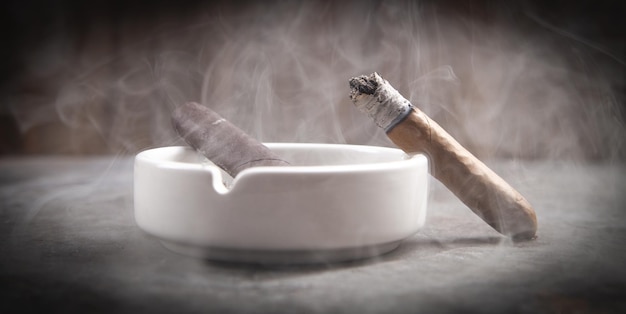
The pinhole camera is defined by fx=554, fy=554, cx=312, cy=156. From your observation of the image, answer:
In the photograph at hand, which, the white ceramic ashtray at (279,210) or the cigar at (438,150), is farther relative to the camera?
the cigar at (438,150)

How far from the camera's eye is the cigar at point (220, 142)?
1.71 m

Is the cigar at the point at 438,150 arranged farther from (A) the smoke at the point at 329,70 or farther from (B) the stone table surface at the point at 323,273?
(A) the smoke at the point at 329,70

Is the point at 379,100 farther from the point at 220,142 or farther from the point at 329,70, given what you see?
the point at 329,70

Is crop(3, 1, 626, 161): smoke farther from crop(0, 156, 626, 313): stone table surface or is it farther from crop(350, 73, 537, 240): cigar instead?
crop(350, 73, 537, 240): cigar

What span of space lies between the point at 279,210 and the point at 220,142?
0.47m

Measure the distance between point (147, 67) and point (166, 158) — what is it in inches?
85.1

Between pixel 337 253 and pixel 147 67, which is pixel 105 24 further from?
pixel 337 253

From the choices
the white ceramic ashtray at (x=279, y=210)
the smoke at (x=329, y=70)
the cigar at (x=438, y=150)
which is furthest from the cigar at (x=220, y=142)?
the smoke at (x=329, y=70)

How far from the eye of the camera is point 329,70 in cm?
376

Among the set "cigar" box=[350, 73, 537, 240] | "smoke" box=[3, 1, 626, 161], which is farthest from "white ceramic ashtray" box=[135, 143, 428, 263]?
"smoke" box=[3, 1, 626, 161]

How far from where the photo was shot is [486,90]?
3.83m

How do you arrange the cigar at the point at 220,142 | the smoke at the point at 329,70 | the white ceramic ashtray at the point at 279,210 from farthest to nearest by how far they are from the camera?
the smoke at the point at 329,70 < the cigar at the point at 220,142 < the white ceramic ashtray at the point at 279,210

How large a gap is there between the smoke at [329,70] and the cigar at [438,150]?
1863mm

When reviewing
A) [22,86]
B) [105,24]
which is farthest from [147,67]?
[22,86]
